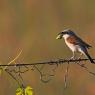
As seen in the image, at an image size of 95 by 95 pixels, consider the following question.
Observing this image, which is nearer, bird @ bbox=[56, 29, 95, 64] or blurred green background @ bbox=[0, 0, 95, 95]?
bird @ bbox=[56, 29, 95, 64]

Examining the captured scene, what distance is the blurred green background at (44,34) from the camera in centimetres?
1002

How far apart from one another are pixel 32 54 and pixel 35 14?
3.39 meters

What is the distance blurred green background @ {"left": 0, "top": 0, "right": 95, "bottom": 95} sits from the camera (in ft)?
32.9

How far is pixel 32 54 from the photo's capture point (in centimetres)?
1135

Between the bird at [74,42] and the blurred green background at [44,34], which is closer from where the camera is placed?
the bird at [74,42]

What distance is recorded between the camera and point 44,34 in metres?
12.7

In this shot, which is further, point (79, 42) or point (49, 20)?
point (49, 20)

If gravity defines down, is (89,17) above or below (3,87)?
above

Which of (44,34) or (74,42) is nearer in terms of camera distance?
(74,42)

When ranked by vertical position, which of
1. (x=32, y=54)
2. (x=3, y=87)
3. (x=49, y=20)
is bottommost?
(x=3, y=87)

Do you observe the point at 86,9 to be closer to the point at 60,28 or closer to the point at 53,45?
the point at 60,28

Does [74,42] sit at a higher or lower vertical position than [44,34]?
lower

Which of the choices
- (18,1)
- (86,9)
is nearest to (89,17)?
(86,9)

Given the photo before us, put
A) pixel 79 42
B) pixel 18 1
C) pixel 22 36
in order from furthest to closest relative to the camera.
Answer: pixel 18 1 < pixel 22 36 < pixel 79 42
